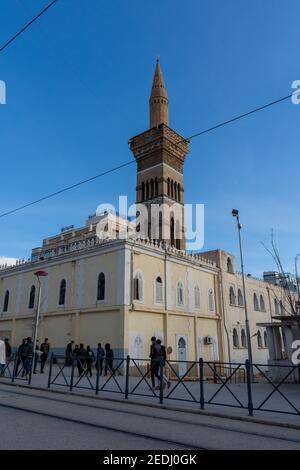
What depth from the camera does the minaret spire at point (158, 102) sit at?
118 feet

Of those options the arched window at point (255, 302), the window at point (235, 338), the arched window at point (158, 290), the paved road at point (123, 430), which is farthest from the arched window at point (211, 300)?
the paved road at point (123, 430)

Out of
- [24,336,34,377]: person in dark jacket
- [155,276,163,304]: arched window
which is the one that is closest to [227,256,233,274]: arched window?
[155,276,163,304]: arched window

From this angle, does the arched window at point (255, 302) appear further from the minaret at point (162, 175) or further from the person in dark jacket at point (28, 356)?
the person in dark jacket at point (28, 356)

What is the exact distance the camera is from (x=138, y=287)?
21078 mm

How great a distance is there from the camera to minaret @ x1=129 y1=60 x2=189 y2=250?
32.3 metres

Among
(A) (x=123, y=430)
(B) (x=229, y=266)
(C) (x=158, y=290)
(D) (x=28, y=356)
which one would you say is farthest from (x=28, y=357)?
(B) (x=229, y=266)

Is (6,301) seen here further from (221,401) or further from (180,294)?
(221,401)

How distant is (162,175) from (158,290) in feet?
44.2

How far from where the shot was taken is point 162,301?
22.8m

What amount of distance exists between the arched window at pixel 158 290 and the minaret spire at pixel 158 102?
18419 mm

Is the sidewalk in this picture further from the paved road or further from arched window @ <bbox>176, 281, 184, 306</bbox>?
arched window @ <bbox>176, 281, 184, 306</bbox>
